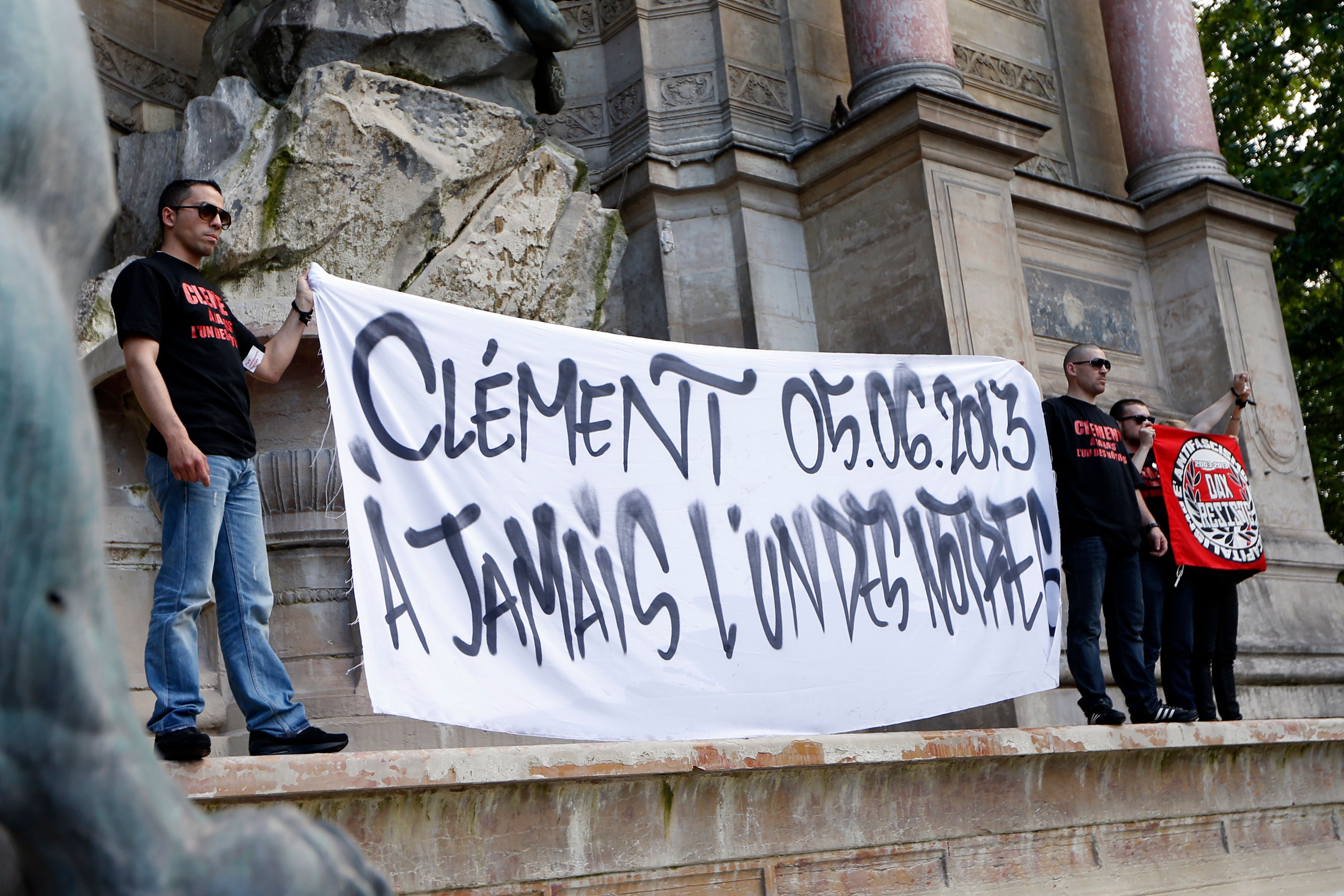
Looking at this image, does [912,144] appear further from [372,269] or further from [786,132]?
[372,269]

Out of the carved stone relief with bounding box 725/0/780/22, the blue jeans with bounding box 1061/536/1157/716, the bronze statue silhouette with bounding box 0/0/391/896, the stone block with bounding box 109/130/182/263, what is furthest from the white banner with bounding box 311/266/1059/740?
the carved stone relief with bounding box 725/0/780/22

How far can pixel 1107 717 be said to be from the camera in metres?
5.71

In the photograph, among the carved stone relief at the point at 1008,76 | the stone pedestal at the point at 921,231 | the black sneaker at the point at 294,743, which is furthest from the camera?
the carved stone relief at the point at 1008,76

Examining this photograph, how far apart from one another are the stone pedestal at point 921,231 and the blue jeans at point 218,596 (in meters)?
5.65

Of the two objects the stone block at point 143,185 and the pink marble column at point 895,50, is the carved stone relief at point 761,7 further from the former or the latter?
the stone block at point 143,185

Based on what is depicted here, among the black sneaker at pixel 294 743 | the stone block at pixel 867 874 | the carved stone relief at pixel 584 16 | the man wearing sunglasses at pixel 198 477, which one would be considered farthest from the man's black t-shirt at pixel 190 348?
the carved stone relief at pixel 584 16

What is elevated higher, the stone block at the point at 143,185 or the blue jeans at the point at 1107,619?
the stone block at the point at 143,185

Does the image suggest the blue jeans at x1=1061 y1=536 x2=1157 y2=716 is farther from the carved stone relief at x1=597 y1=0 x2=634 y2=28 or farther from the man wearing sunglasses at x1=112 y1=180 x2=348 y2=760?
the carved stone relief at x1=597 y1=0 x2=634 y2=28

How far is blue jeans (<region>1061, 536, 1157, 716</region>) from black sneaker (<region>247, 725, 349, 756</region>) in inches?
134

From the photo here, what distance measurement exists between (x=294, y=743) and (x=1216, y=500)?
5291 mm

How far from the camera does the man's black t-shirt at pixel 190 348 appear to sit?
3.93 meters

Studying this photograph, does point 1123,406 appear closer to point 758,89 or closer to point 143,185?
point 758,89

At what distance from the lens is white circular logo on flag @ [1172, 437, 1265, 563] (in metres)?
7.16

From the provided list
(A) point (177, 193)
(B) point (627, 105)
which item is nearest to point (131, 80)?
(B) point (627, 105)
